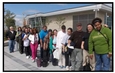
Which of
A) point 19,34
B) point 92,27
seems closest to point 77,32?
point 92,27

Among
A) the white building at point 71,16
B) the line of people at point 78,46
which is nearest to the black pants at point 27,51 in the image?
the line of people at point 78,46

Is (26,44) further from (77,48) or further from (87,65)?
(87,65)

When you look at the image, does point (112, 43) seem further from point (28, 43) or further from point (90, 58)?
point (28, 43)

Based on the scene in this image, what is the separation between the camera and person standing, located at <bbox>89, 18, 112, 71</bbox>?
3682mm

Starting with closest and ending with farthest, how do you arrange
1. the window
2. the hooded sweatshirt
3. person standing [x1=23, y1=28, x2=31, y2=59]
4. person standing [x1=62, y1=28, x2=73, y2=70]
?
1. the hooded sweatshirt
2. person standing [x1=62, y1=28, x2=73, y2=70]
3. person standing [x1=23, y1=28, x2=31, y2=59]
4. the window

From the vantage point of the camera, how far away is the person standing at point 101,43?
3.68 metres

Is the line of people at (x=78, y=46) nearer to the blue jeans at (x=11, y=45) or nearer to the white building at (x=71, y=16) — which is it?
the blue jeans at (x=11, y=45)

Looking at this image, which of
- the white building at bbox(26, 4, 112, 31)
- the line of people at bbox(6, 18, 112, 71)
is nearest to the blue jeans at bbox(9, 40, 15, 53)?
the line of people at bbox(6, 18, 112, 71)

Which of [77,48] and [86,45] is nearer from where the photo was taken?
[86,45]

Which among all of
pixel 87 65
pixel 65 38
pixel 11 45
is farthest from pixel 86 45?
pixel 11 45

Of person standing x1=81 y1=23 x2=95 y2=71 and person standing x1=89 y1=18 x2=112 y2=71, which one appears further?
person standing x1=81 y1=23 x2=95 y2=71

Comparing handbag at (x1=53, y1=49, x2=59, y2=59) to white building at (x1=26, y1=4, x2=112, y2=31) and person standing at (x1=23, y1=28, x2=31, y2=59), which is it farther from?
white building at (x1=26, y1=4, x2=112, y2=31)

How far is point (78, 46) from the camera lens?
4188 mm

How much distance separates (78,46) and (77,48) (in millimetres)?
76
